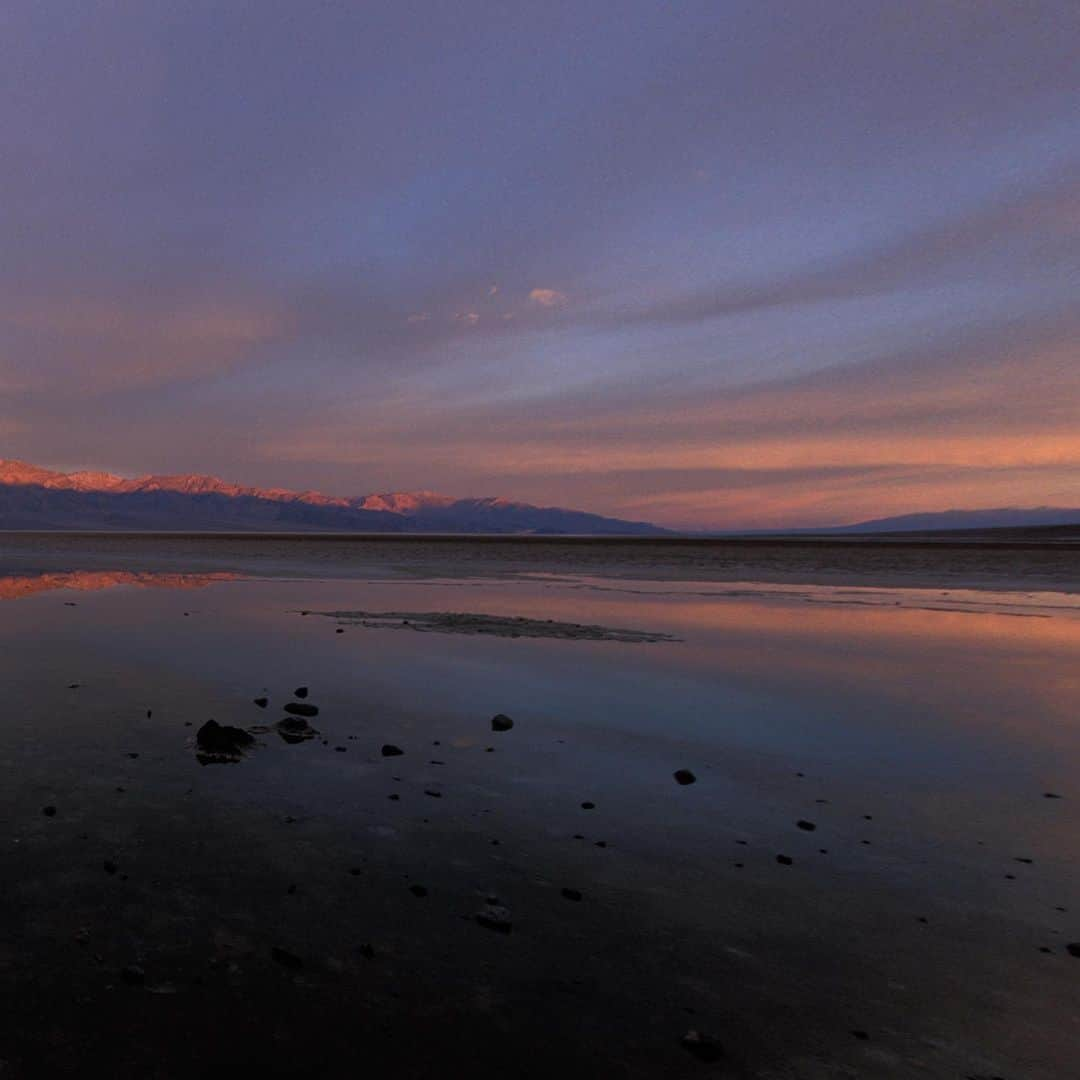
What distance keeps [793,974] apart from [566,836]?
266 cm

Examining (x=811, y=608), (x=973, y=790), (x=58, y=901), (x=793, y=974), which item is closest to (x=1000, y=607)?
(x=811, y=608)

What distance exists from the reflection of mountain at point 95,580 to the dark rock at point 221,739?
22598 millimetres

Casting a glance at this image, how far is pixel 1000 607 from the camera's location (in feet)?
96.7

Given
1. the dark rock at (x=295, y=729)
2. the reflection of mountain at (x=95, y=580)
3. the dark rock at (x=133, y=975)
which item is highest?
the reflection of mountain at (x=95, y=580)

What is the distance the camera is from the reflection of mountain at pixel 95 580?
30953 millimetres

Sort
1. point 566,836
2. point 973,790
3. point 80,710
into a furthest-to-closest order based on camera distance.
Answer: point 80,710 → point 973,790 → point 566,836

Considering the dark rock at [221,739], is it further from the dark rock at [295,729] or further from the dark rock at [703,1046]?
the dark rock at [703,1046]

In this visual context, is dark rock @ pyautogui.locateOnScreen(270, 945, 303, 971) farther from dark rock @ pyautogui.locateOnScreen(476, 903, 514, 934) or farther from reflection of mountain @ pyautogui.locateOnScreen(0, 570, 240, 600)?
reflection of mountain @ pyautogui.locateOnScreen(0, 570, 240, 600)

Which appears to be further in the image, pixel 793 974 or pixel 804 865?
pixel 804 865

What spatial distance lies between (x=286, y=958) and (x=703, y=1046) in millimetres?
2732

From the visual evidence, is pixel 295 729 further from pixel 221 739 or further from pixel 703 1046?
pixel 703 1046

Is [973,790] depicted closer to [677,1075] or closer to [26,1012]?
[677,1075]

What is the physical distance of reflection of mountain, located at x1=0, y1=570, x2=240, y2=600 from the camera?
102ft

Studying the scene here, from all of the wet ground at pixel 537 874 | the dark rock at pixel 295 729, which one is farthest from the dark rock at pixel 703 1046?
the dark rock at pixel 295 729
